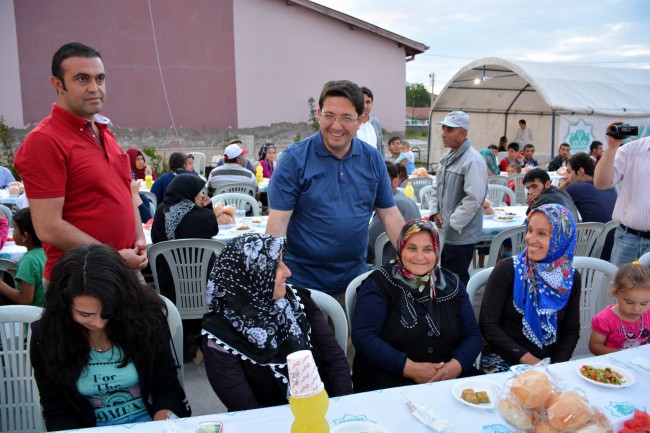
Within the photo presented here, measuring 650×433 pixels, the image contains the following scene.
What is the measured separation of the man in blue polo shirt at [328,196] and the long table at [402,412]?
0.96 meters

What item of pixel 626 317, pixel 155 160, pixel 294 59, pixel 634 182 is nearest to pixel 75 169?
pixel 626 317

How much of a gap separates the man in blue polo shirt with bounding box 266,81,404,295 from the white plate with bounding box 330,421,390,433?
1.15 metres

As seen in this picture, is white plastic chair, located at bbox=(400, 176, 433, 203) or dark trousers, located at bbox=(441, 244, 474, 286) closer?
dark trousers, located at bbox=(441, 244, 474, 286)


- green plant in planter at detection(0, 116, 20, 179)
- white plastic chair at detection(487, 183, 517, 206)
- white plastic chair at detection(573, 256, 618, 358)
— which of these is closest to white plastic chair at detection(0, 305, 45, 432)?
white plastic chair at detection(573, 256, 618, 358)

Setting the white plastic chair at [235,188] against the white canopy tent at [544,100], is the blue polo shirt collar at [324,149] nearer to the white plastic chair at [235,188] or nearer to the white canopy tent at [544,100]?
the white plastic chair at [235,188]

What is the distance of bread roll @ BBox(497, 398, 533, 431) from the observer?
4.34 ft

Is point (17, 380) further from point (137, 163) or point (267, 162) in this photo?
point (267, 162)

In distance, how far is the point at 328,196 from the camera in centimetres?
257

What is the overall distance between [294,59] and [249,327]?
14.0 m

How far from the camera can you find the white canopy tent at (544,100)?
12.2 meters

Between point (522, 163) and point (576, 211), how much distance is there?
6.95 meters

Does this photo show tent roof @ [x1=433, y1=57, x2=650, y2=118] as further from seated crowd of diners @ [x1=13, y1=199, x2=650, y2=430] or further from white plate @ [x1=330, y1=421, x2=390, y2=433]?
white plate @ [x1=330, y1=421, x2=390, y2=433]

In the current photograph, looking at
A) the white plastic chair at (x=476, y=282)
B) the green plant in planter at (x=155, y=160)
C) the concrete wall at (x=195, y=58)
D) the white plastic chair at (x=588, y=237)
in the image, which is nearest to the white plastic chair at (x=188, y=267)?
the white plastic chair at (x=476, y=282)

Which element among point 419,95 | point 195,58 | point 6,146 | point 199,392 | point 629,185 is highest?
point 419,95
